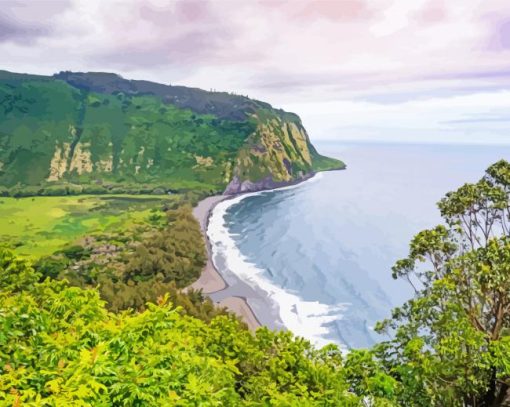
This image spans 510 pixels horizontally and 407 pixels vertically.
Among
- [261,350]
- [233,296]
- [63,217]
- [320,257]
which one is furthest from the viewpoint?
[63,217]

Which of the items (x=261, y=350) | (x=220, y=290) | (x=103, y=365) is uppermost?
(x=103, y=365)

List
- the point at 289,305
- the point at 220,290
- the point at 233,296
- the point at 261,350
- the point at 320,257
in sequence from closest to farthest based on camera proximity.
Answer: the point at 261,350 < the point at 289,305 < the point at 233,296 < the point at 220,290 < the point at 320,257

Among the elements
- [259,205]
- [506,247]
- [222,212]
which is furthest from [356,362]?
[259,205]

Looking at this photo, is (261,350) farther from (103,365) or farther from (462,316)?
(103,365)

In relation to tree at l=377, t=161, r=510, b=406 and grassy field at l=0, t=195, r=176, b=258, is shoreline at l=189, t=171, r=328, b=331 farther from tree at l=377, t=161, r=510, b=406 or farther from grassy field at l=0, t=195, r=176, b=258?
grassy field at l=0, t=195, r=176, b=258

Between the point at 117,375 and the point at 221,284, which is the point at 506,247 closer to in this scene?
the point at 117,375

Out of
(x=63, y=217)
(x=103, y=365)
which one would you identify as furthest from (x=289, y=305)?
(x=63, y=217)
